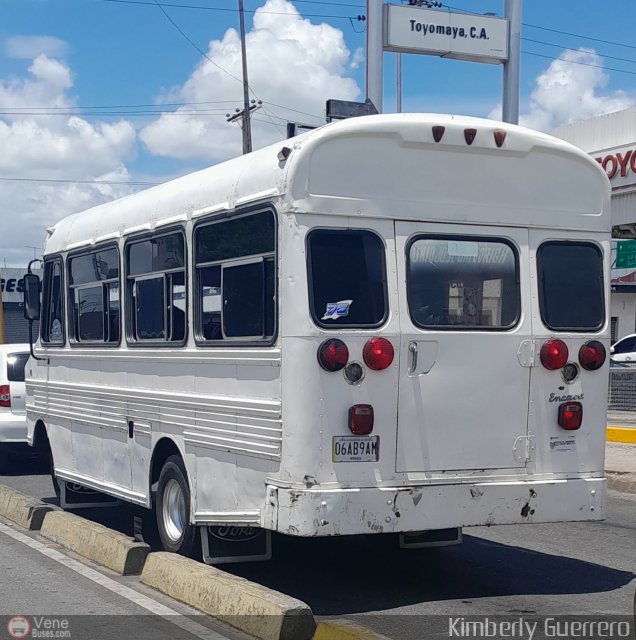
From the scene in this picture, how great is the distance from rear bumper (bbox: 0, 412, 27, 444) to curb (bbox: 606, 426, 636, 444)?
8.93m

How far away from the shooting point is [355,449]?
723 centimetres

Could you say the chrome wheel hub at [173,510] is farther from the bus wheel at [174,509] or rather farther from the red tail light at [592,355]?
the red tail light at [592,355]

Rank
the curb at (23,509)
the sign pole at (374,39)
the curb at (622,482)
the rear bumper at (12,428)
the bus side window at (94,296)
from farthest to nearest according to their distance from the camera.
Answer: the sign pole at (374,39), the rear bumper at (12,428), the curb at (622,482), the curb at (23,509), the bus side window at (94,296)

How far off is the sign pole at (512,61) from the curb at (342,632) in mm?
16503

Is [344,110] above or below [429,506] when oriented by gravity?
above

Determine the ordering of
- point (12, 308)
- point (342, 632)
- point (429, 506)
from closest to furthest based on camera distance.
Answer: point (342, 632) < point (429, 506) < point (12, 308)

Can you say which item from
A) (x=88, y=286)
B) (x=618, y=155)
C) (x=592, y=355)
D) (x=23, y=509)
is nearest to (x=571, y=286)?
(x=592, y=355)

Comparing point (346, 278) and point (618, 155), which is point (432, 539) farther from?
point (618, 155)

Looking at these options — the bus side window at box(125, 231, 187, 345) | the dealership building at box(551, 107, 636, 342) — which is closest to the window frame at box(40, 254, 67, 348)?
the bus side window at box(125, 231, 187, 345)

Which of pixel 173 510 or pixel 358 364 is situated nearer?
pixel 358 364

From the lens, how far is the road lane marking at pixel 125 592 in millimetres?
6973

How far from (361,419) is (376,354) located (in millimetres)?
427

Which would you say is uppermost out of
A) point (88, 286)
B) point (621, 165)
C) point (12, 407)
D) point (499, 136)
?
point (621, 165)

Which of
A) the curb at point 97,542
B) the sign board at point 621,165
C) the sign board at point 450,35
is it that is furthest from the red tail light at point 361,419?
the sign board at point 621,165
